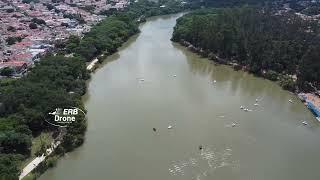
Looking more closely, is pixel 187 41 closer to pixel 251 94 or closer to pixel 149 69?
pixel 149 69

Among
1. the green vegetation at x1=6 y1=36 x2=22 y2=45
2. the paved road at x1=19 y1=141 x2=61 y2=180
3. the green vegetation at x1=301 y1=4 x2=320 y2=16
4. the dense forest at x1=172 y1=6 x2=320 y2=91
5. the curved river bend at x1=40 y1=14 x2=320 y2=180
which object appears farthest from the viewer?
the green vegetation at x1=301 y1=4 x2=320 y2=16

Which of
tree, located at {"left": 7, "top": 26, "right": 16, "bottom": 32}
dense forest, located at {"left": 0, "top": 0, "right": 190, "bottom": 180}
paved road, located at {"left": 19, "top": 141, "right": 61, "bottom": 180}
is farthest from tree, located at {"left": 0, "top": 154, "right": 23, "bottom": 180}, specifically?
tree, located at {"left": 7, "top": 26, "right": 16, "bottom": 32}

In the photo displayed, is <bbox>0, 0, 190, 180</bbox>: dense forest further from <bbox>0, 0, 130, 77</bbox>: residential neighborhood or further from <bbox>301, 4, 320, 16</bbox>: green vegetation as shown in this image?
<bbox>301, 4, 320, 16</bbox>: green vegetation

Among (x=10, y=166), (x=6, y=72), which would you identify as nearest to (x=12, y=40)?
(x=6, y=72)

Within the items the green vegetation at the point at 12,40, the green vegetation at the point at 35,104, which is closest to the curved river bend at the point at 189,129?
the green vegetation at the point at 35,104

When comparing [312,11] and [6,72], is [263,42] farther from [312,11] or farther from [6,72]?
[312,11]

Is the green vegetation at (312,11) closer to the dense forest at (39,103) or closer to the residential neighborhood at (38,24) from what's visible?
the residential neighborhood at (38,24)
